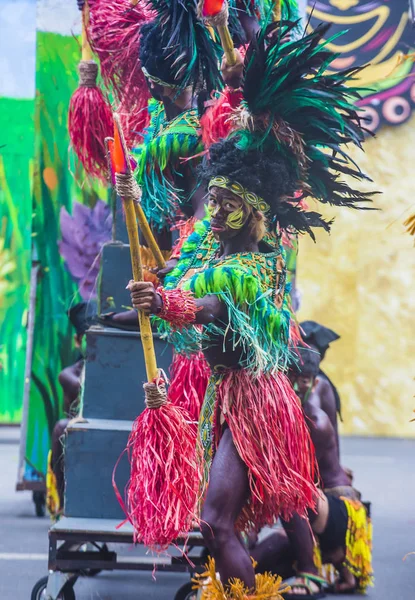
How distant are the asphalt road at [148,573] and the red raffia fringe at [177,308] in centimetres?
219

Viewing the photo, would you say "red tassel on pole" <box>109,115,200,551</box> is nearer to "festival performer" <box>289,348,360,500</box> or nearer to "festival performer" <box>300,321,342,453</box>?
"festival performer" <box>289,348,360,500</box>

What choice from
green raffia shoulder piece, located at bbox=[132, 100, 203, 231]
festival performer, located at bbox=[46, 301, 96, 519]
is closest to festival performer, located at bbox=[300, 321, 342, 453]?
green raffia shoulder piece, located at bbox=[132, 100, 203, 231]

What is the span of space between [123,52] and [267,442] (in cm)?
263

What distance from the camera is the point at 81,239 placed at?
303 inches

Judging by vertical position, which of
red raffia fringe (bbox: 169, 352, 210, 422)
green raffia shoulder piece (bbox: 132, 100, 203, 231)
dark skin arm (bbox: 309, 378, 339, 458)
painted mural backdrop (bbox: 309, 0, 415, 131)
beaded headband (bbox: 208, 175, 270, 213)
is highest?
painted mural backdrop (bbox: 309, 0, 415, 131)

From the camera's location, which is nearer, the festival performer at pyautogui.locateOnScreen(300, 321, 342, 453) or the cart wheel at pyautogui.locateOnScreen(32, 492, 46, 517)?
the festival performer at pyautogui.locateOnScreen(300, 321, 342, 453)

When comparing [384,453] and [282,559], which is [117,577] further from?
[384,453]

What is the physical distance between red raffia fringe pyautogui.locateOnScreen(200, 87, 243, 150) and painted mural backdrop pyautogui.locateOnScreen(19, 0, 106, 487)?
3257mm

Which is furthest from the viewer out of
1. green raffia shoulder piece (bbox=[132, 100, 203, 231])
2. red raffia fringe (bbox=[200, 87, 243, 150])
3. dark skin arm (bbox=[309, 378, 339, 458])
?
dark skin arm (bbox=[309, 378, 339, 458])

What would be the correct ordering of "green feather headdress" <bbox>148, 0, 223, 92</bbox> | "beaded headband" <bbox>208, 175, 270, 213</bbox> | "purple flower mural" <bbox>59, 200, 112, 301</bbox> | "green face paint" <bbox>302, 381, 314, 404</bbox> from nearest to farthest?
"beaded headband" <bbox>208, 175, 270, 213</bbox> < "green feather headdress" <bbox>148, 0, 223, 92</bbox> < "green face paint" <bbox>302, 381, 314, 404</bbox> < "purple flower mural" <bbox>59, 200, 112, 301</bbox>

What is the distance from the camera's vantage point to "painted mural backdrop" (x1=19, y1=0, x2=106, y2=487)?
24.8ft

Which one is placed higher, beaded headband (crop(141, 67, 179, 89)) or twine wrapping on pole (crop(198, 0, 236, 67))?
twine wrapping on pole (crop(198, 0, 236, 67))

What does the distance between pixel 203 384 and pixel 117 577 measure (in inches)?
79.6

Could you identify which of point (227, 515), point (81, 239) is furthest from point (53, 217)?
point (227, 515)
